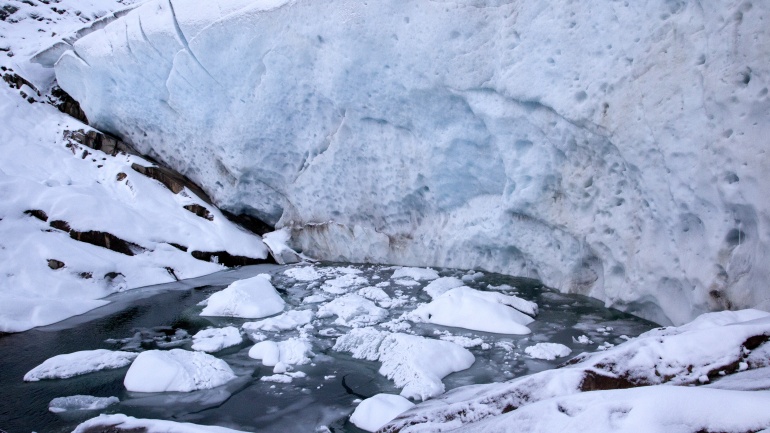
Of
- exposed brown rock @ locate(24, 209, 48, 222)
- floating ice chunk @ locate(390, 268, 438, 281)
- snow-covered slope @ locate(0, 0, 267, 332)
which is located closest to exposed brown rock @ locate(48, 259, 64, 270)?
snow-covered slope @ locate(0, 0, 267, 332)

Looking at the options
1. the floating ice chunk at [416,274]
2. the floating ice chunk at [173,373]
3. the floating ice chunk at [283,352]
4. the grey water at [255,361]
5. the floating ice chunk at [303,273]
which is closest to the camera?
the grey water at [255,361]

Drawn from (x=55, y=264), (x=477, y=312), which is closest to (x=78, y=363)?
(x=55, y=264)

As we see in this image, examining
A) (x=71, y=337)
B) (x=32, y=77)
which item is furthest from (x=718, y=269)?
(x=32, y=77)

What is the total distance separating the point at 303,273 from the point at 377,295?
1859 mm

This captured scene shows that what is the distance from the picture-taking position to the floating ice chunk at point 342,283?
250 inches

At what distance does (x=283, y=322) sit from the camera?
5070 mm

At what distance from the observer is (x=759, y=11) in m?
3.55

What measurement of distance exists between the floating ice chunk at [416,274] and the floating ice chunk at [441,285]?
0.37 m

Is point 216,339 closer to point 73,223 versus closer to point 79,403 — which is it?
point 79,403

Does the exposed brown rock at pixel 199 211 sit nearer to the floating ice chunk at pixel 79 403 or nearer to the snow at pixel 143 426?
the floating ice chunk at pixel 79 403

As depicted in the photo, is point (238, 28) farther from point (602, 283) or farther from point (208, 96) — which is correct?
point (602, 283)

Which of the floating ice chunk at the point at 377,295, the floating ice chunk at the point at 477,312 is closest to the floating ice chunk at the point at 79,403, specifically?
the floating ice chunk at the point at 477,312

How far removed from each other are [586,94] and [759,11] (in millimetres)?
1614

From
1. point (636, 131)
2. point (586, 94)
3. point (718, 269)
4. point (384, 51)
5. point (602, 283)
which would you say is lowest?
point (602, 283)
